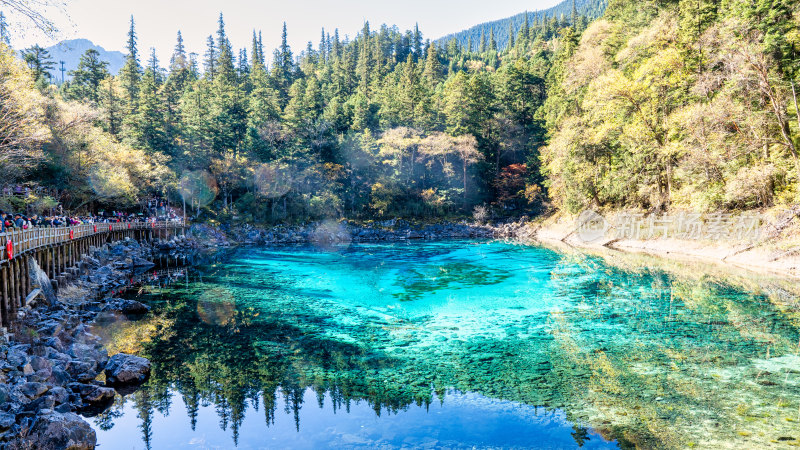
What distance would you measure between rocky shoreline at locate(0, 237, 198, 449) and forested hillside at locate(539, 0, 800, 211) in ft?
90.8

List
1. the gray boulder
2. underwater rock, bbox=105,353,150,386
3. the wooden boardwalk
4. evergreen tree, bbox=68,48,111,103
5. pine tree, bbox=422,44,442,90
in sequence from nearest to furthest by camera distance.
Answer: underwater rock, bbox=105,353,150,386 → the wooden boardwalk → the gray boulder → evergreen tree, bbox=68,48,111,103 → pine tree, bbox=422,44,442,90

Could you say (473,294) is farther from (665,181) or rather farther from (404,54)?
(404,54)

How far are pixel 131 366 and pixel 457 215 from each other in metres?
45.6

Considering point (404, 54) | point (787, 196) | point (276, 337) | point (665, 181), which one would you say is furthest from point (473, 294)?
point (404, 54)

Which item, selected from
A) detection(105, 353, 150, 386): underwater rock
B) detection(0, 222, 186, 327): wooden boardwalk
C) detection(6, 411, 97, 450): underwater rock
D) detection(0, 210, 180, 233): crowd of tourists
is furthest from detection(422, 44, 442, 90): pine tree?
detection(6, 411, 97, 450): underwater rock

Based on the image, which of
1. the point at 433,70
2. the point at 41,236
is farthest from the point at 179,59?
the point at 41,236

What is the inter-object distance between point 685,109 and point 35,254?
112 feet

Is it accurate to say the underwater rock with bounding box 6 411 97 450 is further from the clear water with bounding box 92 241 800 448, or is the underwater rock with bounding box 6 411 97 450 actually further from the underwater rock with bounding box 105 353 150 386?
the underwater rock with bounding box 105 353 150 386

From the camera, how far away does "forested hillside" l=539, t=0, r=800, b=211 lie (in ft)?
70.5

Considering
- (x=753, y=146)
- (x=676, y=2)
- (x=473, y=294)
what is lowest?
(x=473, y=294)

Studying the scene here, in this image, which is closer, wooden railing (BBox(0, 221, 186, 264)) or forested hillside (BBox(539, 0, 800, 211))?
wooden railing (BBox(0, 221, 186, 264))

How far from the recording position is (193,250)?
1526 inches

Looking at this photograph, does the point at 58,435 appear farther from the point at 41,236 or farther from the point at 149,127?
the point at 149,127

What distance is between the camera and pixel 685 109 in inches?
1051
